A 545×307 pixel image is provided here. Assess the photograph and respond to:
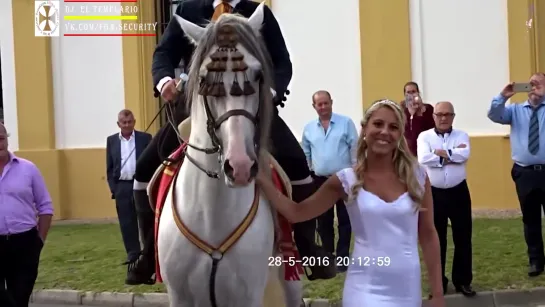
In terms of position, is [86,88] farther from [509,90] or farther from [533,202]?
[509,90]

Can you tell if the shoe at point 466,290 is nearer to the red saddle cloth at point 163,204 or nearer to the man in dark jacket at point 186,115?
the man in dark jacket at point 186,115

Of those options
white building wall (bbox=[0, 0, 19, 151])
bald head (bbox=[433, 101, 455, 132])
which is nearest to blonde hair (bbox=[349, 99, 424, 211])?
bald head (bbox=[433, 101, 455, 132])

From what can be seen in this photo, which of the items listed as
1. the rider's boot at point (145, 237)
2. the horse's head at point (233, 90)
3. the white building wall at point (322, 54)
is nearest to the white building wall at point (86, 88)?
the white building wall at point (322, 54)

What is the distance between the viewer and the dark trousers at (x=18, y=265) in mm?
6077

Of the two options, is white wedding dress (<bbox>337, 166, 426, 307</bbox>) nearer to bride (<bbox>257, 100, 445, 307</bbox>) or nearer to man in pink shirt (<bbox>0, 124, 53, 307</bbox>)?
bride (<bbox>257, 100, 445, 307</bbox>)

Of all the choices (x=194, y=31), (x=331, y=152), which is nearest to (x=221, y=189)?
(x=194, y=31)

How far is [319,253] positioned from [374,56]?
8.85 meters

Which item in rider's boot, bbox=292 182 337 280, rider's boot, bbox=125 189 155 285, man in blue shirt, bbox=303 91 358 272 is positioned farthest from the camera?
man in blue shirt, bbox=303 91 358 272

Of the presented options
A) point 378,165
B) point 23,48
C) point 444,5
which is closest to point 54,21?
point 23,48

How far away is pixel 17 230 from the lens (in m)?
6.18

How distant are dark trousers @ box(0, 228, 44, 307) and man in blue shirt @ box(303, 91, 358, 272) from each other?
409 centimetres

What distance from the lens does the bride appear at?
4.01 m

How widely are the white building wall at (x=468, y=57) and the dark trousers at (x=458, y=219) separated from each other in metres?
5.72

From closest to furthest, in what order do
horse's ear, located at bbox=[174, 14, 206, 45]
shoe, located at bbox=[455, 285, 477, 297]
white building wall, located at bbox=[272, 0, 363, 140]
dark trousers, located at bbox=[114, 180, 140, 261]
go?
horse's ear, located at bbox=[174, 14, 206, 45], shoe, located at bbox=[455, 285, 477, 297], dark trousers, located at bbox=[114, 180, 140, 261], white building wall, located at bbox=[272, 0, 363, 140]
